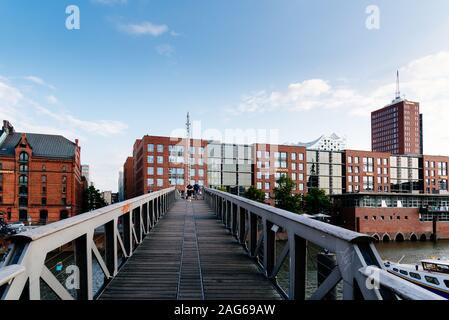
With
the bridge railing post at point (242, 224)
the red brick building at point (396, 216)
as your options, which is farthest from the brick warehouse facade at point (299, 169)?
the bridge railing post at point (242, 224)

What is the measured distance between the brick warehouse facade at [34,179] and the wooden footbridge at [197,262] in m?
54.2

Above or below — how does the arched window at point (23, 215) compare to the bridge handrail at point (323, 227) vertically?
below

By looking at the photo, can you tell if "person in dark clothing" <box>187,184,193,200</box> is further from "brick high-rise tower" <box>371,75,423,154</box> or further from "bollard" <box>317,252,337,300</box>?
"brick high-rise tower" <box>371,75,423,154</box>

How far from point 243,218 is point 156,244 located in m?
2.41

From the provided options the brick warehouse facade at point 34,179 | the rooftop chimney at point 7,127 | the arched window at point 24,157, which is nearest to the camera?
the brick warehouse facade at point 34,179

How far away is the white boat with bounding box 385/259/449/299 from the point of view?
21.2 m

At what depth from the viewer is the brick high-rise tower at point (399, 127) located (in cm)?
14462

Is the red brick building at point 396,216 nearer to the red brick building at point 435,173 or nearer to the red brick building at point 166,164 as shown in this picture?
the red brick building at point 435,173

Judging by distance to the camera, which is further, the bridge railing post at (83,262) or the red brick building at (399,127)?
the red brick building at (399,127)

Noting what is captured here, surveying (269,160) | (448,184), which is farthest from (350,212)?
(448,184)

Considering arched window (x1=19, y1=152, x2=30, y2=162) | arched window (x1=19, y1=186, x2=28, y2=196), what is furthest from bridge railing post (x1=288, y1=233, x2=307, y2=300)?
arched window (x1=19, y1=152, x2=30, y2=162)

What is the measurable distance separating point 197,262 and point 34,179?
2384 inches

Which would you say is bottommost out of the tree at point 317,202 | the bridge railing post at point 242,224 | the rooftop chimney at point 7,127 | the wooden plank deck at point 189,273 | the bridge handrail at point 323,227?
the tree at point 317,202
